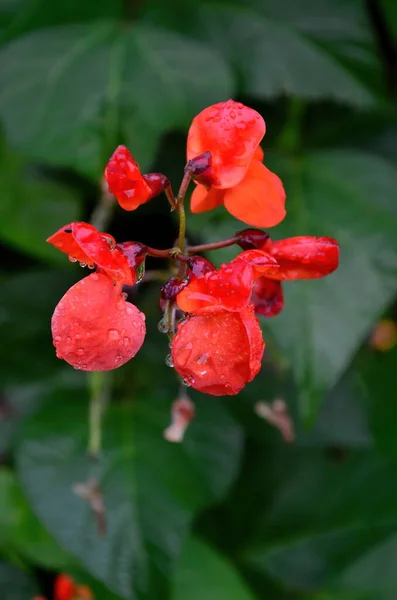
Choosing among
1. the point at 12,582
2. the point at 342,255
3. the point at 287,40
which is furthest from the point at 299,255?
the point at 12,582

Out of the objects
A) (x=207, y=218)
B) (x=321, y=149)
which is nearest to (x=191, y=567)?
(x=207, y=218)

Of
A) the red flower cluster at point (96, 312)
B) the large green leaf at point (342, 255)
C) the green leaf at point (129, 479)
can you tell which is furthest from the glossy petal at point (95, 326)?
the green leaf at point (129, 479)

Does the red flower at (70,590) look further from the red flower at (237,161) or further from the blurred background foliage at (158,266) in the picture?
the red flower at (237,161)

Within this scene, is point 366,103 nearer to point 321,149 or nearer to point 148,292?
point 321,149

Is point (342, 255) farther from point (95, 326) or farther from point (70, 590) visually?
point (70, 590)

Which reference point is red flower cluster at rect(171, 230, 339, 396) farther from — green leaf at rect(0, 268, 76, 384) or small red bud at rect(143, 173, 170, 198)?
green leaf at rect(0, 268, 76, 384)

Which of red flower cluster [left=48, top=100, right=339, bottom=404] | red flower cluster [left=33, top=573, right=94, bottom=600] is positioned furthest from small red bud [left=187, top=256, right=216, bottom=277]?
red flower cluster [left=33, top=573, right=94, bottom=600]

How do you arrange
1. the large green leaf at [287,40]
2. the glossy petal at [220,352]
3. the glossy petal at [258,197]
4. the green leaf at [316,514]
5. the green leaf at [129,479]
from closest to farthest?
the glossy petal at [220,352] → the glossy petal at [258,197] → the green leaf at [129,479] → the large green leaf at [287,40] → the green leaf at [316,514]
